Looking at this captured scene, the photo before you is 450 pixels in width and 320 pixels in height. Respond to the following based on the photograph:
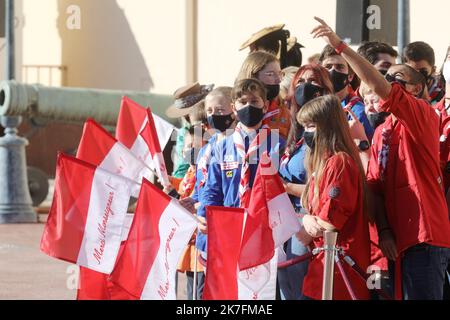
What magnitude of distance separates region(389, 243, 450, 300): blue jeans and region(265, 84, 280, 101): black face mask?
1.48 m

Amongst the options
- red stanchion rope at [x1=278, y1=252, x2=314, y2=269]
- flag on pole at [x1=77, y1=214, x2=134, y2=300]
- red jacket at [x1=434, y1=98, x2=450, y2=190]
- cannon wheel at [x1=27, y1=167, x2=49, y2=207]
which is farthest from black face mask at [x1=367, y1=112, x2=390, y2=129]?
cannon wheel at [x1=27, y1=167, x2=49, y2=207]

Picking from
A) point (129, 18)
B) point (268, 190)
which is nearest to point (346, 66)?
point (268, 190)

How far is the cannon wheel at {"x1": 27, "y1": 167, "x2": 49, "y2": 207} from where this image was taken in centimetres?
1797

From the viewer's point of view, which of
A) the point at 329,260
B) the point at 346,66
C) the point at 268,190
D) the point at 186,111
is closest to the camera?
the point at 329,260

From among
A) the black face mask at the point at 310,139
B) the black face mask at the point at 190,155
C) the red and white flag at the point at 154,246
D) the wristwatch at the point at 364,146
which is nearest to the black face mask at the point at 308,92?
the wristwatch at the point at 364,146

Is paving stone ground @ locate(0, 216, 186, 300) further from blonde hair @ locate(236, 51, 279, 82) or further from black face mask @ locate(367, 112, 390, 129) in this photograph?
black face mask @ locate(367, 112, 390, 129)

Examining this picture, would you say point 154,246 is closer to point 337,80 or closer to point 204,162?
point 204,162

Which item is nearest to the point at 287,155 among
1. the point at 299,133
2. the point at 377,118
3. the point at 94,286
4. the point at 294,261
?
the point at 299,133

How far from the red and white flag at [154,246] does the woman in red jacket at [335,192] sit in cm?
72

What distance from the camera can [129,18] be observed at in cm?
2583

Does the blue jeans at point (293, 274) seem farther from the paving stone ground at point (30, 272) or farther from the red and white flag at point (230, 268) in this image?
the paving stone ground at point (30, 272)
